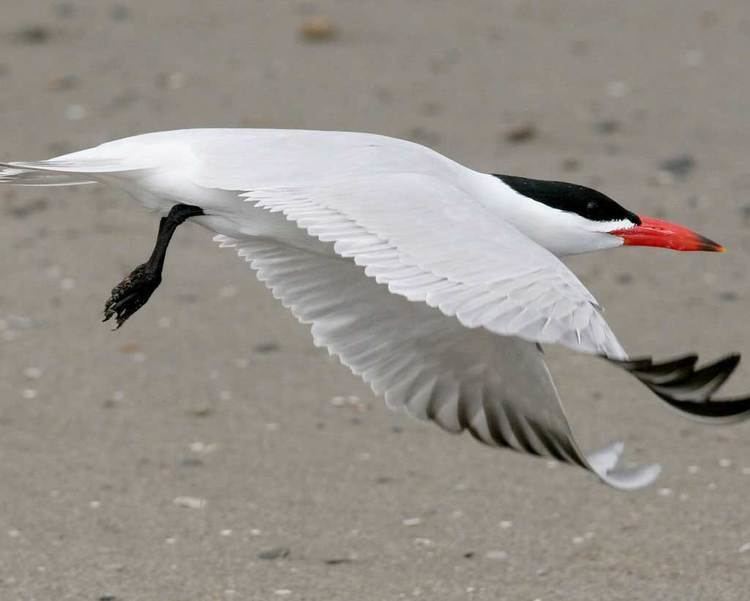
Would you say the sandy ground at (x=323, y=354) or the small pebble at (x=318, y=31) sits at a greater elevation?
the small pebble at (x=318, y=31)

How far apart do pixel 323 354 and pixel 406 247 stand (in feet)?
9.01

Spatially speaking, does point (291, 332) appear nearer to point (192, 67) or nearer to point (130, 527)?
point (130, 527)

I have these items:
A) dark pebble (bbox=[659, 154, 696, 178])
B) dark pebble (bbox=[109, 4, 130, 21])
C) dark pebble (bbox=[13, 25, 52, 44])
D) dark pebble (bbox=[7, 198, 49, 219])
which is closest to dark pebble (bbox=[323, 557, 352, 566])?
dark pebble (bbox=[7, 198, 49, 219])

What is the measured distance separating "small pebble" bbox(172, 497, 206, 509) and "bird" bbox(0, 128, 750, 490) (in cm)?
86

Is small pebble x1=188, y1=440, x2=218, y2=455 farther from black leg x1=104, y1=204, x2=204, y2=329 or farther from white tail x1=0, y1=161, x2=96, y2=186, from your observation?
white tail x1=0, y1=161, x2=96, y2=186

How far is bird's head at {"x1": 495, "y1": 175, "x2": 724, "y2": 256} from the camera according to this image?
5.31 m

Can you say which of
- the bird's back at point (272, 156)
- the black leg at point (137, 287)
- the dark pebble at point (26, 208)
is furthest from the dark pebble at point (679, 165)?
the black leg at point (137, 287)

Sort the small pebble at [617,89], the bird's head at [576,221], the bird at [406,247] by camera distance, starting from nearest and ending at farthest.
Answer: the bird at [406,247] < the bird's head at [576,221] < the small pebble at [617,89]

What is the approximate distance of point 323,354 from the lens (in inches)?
283

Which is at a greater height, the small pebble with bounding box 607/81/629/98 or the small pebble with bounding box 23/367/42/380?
the small pebble with bounding box 607/81/629/98

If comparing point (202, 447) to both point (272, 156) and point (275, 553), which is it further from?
point (272, 156)

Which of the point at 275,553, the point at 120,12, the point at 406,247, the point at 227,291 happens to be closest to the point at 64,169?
the point at 406,247

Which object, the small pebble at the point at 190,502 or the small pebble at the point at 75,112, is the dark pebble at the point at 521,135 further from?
the small pebble at the point at 190,502

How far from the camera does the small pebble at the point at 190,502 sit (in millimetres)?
5852
